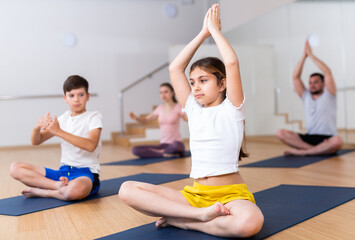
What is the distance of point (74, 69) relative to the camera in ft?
24.2

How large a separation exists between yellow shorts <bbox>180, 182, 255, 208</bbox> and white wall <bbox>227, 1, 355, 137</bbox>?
3672 millimetres

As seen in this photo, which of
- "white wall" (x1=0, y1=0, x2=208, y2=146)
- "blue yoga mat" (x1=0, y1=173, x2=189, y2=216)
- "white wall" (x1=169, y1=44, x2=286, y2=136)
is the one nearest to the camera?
"blue yoga mat" (x1=0, y1=173, x2=189, y2=216)

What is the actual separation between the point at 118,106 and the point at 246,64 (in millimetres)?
2635

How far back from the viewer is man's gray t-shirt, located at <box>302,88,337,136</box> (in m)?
4.28

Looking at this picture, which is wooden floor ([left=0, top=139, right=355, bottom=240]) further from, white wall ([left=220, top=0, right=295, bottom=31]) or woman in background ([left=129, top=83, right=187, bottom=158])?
white wall ([left=220, top=0, right=295, bottom=31])

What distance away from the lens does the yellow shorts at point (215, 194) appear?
1601mm

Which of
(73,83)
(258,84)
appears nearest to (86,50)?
(258,84)

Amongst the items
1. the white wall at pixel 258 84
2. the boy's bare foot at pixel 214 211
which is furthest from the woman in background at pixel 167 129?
the boy's bare foot at pixel 214 211

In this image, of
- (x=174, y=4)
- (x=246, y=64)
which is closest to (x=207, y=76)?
(x=246, y=64)

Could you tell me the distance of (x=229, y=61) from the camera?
5.03 feet

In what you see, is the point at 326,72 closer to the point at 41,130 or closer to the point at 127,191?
the point at 41,130

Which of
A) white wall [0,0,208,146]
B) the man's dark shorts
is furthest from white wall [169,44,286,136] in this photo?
the man's dark shorts

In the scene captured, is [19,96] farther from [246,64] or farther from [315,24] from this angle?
[315,24]

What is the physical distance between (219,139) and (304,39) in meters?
4.46
